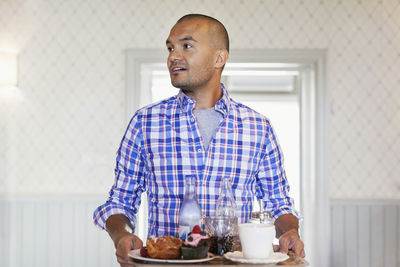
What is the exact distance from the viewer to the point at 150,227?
1.80 metres

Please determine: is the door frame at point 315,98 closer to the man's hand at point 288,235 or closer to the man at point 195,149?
the man at point 195,149

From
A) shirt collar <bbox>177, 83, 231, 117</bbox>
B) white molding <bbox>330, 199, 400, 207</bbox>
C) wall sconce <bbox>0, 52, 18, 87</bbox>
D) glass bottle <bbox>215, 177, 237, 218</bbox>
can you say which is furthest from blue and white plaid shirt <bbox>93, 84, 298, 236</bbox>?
wall sconce <bbox>0, 52, 18, 87</bbox>

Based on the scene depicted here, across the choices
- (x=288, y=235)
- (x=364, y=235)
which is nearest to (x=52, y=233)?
(x=364, y=235)

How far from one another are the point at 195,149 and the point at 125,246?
42 cm

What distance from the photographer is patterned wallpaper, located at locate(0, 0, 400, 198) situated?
4.04 meters

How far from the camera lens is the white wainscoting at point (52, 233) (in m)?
4.02

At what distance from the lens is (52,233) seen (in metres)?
4.05

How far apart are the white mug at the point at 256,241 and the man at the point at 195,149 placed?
1.03ft

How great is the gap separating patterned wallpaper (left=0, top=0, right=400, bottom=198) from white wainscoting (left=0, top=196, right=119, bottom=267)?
10 cm

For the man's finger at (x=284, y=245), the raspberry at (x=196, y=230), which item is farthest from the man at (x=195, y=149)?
the raspberry at (x=196, y=230)

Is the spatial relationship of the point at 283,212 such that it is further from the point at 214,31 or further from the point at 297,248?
the point at 214,31

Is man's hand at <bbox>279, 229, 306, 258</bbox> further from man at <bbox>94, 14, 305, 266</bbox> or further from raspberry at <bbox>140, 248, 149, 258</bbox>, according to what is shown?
raspberry at <bbox>140, 248, 149, 258</bbox>

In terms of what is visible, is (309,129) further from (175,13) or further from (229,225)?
(229,225)

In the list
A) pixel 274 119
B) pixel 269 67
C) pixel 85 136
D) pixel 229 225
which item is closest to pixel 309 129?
pixel 269 67
